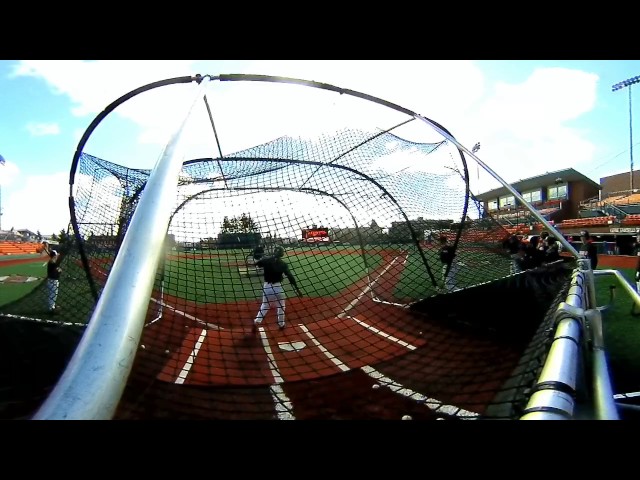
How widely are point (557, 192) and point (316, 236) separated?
40133 mm

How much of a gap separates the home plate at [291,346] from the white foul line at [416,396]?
110 centimetres

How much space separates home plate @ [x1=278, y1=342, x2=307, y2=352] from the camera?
15.0 ft

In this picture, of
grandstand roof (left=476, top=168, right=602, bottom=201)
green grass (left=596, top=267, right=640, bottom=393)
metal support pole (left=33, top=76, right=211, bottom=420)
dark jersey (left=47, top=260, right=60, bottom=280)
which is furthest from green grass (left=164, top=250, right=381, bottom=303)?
grandstand roof (left=476, top=168, right=602, bottom=201)

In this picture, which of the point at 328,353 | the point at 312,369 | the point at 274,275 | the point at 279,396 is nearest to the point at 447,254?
the point at 274,275

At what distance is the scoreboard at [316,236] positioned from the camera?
16.0 ft

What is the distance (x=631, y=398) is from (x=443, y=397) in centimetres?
132

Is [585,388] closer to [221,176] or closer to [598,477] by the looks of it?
[598,477]

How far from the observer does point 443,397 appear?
2.92 meters

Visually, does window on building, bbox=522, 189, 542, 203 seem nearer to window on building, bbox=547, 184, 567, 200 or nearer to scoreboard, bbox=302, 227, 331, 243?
window on building, bbox=547, 184, 567, 200

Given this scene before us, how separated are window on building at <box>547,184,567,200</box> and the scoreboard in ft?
128

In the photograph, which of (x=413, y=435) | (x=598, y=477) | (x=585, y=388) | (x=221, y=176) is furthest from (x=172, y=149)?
(x=221, y=176)

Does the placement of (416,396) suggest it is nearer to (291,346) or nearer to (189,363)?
(291,346)

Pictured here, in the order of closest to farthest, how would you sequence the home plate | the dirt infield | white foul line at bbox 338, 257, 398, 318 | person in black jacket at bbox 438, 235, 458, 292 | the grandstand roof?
the dirt infield
the home plate
white foul line at bbox 338, 257, 398, 318
person in black jacket at bbox 438, 235, 458, 292
the grandstand roof
